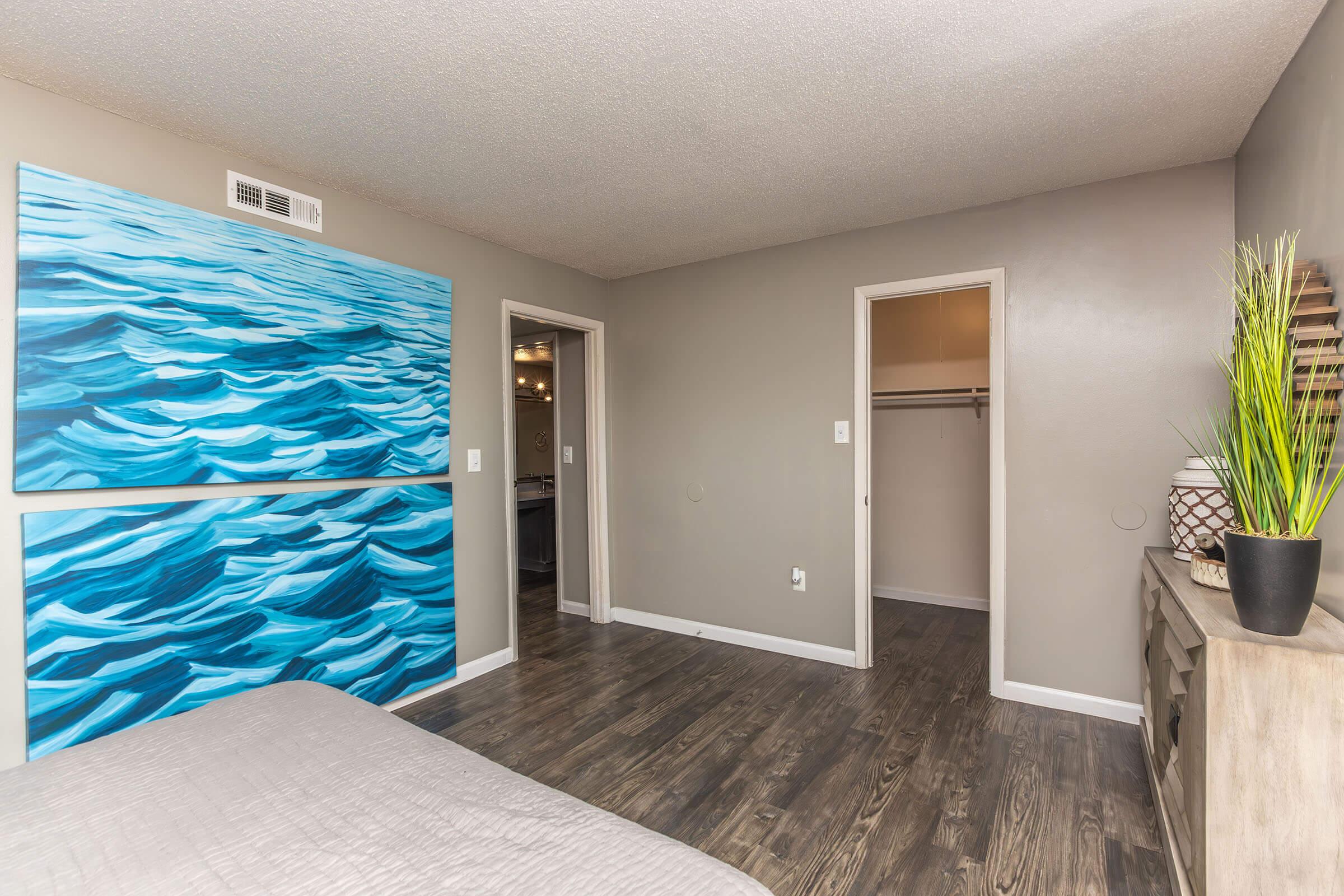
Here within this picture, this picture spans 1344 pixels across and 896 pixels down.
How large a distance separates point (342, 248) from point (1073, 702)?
4173mm

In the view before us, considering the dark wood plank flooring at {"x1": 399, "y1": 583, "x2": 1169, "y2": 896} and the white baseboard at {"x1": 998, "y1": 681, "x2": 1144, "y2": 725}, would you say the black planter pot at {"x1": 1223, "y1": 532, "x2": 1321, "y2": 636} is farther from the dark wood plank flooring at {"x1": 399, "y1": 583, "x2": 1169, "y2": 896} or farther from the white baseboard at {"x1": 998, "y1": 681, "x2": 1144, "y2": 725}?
the white baseboard at {"x1": 998, "y1": 681, "x2": 1144, "y2": 725}

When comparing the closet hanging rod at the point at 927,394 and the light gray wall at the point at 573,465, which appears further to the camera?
the light gray wall at the point at 573,465

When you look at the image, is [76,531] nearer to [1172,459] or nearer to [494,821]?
[494,821]

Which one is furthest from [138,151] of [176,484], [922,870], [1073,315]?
[1073,315]

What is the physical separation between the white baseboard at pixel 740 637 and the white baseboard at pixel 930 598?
4.67 ft

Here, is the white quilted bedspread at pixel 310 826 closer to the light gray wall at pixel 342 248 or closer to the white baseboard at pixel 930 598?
the light gray wall at pixel 342 248

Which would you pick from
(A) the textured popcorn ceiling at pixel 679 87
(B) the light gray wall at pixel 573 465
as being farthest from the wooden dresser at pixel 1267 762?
(B) the light gray wall at pixel 573 465

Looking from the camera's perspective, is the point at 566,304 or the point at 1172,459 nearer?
the point at 1172,459

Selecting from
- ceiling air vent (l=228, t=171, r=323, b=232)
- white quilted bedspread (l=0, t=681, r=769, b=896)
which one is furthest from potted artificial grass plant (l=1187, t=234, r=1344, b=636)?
ceiling air vent (l=228, t=171, r=323, b=232)

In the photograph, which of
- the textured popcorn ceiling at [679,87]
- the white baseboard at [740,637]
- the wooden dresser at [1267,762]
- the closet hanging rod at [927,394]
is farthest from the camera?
the closet hanging rod at [927,394]

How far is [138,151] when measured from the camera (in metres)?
2.29

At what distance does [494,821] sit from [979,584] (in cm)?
449

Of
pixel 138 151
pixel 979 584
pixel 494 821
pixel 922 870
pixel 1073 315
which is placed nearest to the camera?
pixel 494 821

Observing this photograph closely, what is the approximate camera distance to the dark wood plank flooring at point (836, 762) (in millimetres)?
1964
